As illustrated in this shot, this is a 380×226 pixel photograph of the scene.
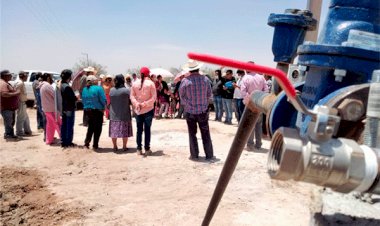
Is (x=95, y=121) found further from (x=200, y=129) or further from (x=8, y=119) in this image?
(x=8, y=119)

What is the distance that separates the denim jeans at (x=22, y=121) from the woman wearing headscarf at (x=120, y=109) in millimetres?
3024

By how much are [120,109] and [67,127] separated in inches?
55.0

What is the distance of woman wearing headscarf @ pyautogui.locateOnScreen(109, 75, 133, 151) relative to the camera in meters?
7.05

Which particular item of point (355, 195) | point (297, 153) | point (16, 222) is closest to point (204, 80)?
point (16, 222)

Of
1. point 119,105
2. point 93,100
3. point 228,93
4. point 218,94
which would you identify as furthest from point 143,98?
point 218,94

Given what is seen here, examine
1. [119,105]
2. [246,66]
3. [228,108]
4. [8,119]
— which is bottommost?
[8,119]

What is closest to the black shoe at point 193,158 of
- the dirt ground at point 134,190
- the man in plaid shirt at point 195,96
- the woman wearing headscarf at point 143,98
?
the dirt ground at point 134,190

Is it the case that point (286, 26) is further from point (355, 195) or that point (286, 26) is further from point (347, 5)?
point (355, 195)

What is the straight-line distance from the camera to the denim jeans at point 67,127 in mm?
7492

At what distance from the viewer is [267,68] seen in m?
0.89

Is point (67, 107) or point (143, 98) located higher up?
point (143, 98)

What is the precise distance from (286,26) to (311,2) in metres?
3.29

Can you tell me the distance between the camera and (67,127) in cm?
766

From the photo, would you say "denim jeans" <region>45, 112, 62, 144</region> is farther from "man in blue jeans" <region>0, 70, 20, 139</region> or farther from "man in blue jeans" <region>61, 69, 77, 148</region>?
"man in blue jeans" <region>0, 70, 20, 139</region>
